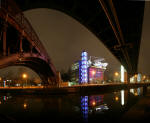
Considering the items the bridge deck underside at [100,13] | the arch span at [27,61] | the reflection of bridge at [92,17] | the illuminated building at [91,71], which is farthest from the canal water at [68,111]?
the illuminated building at [91,71]

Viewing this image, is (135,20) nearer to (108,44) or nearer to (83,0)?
(83,0)

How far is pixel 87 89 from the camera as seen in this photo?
864 inches

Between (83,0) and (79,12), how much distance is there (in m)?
2.01

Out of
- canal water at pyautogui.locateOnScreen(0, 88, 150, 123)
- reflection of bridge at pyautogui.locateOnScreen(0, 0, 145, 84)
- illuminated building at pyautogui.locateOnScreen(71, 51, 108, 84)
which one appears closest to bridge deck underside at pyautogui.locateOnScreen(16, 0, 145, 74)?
reflection of bridge at pyautogui.locateOnScreen(0, 0, 145, 84)

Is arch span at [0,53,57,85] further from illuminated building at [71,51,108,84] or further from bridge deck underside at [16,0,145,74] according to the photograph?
illuminated building at [71,51,108,84]

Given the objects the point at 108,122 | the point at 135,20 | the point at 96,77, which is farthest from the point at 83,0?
the point at 96,77

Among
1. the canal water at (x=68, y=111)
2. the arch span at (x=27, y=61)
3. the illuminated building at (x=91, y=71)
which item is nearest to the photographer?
the canal water at (x=68, y=111)

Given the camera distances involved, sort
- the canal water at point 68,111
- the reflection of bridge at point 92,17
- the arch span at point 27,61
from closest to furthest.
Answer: the canal water at point 68,111 < the reflection of bridge at point 92,17 < the arch span at point 27,61

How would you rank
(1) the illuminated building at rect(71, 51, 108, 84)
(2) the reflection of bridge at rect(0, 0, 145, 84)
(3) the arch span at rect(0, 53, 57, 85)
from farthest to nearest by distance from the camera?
(1) the illuminated building at rect(71, 51, 108, 84), (3) the arch span at rect(0, 53, 57, 85), (2) the reflection of bridge at rect(0, 0, 145, 84)

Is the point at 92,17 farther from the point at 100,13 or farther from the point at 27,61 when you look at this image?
the point at 27,61

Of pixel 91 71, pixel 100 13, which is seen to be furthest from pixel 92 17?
pixel 91 71

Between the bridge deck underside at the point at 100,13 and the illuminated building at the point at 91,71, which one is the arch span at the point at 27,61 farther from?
the illuminated building at the point at 91,71

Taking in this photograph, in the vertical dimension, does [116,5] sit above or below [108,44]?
above

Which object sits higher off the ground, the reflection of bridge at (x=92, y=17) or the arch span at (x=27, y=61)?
the reflection of bridge at (x=92, y=17)
